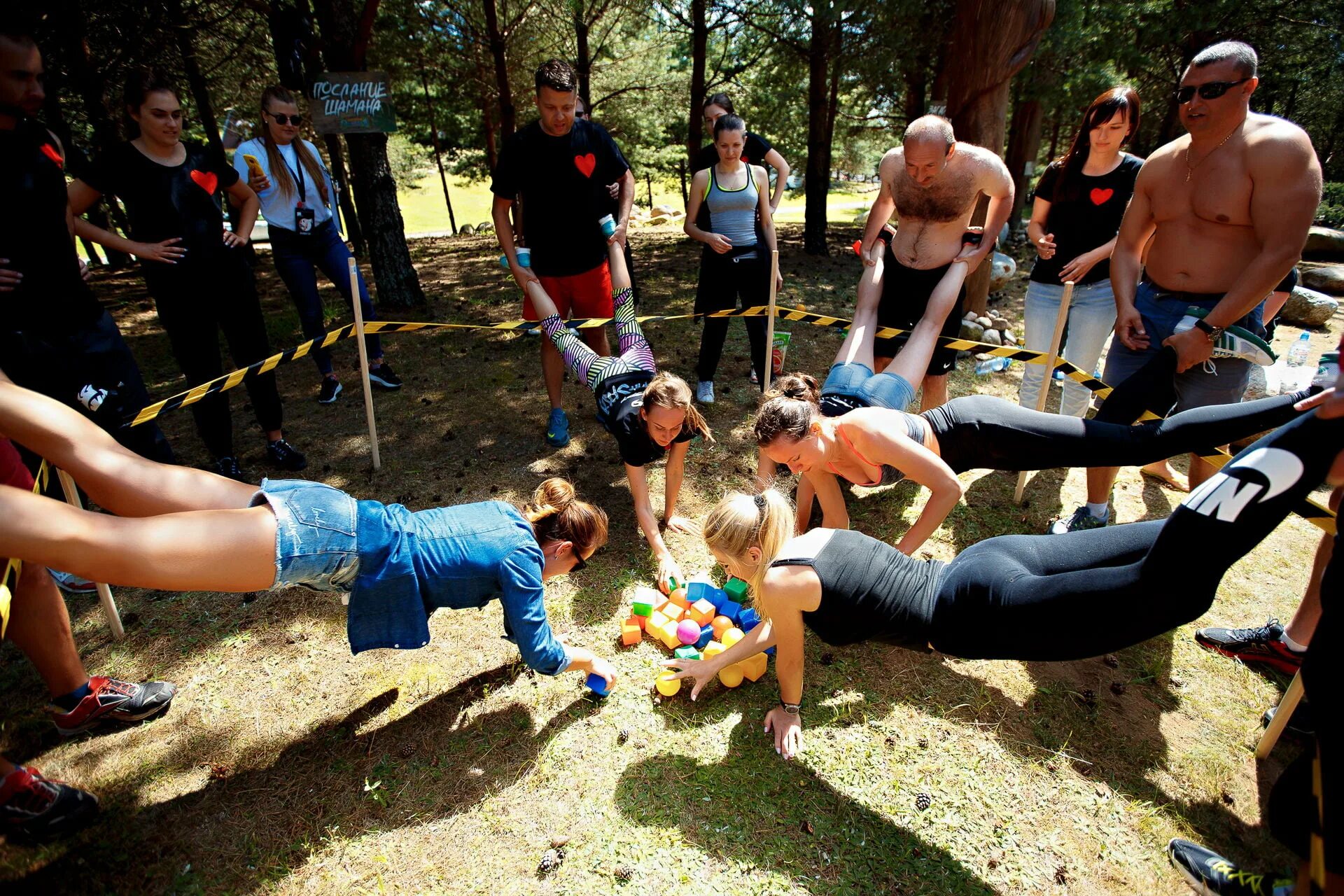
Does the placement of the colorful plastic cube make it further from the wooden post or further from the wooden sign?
the wooden sign

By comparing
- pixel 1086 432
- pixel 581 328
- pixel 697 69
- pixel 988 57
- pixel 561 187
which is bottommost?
pixel 1086 432

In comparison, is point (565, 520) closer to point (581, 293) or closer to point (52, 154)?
point (581, 293)

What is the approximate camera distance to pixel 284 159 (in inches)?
209

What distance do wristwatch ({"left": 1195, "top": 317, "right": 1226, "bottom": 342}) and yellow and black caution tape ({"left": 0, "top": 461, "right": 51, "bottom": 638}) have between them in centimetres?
502

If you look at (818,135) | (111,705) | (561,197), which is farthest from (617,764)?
(818,135)

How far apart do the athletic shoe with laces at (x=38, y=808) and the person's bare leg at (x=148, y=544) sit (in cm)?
110

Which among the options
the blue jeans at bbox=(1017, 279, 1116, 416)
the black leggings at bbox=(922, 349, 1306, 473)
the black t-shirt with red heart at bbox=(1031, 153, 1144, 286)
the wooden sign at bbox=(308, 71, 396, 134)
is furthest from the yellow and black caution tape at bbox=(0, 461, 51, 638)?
the black t-shirt with red heart at bbox=(1031, 153, 1144, 286)

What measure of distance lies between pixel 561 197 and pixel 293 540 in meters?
3.42

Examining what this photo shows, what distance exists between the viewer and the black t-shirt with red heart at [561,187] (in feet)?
15.7

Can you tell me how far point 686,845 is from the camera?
2520 mm

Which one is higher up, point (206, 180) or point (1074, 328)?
point (206, 180)

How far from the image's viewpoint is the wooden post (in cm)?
313

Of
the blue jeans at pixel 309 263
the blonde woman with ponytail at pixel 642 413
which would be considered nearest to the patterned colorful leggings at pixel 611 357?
the blonde woman with ponytail at pixel 642 413

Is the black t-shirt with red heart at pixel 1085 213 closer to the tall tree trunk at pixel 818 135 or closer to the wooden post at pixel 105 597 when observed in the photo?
the wooden post at pixel 105 597
